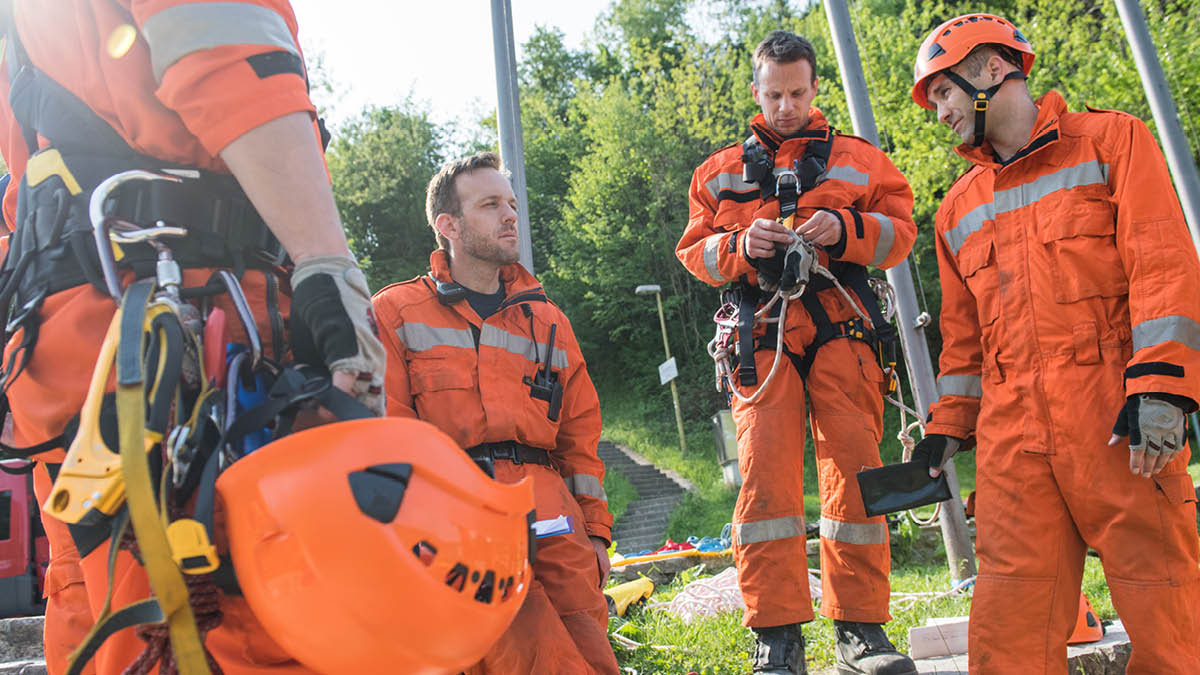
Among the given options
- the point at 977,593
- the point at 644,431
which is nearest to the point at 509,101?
the point at 977,593

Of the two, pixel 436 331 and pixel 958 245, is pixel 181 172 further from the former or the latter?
pixel 958 245

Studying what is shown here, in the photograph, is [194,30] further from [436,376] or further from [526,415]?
[526,415]

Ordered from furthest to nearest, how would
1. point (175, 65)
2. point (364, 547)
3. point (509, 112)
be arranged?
point (509, 112)
point (175, 65)
point (364, 547)

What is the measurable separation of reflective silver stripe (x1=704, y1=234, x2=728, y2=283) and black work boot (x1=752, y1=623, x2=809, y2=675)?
1.52 meters

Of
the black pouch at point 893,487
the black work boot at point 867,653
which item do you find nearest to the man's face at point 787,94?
the black pouch at point 893,487

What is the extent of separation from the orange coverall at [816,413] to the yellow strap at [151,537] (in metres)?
2.38

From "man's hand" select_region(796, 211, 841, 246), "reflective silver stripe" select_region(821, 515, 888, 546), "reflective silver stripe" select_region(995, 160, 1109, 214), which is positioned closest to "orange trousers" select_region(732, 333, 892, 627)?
"reflective silver stripe" select_region(821, 515, 888, 546)

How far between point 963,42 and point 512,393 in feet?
7.11

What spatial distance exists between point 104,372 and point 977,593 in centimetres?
274

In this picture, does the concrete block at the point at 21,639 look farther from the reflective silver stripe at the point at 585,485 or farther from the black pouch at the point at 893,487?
the black pouch at the point at 893,487

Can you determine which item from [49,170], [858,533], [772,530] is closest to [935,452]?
[858,533]

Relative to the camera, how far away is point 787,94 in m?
3.99

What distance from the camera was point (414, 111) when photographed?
1529 inches

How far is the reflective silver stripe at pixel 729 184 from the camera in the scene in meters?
4.04
